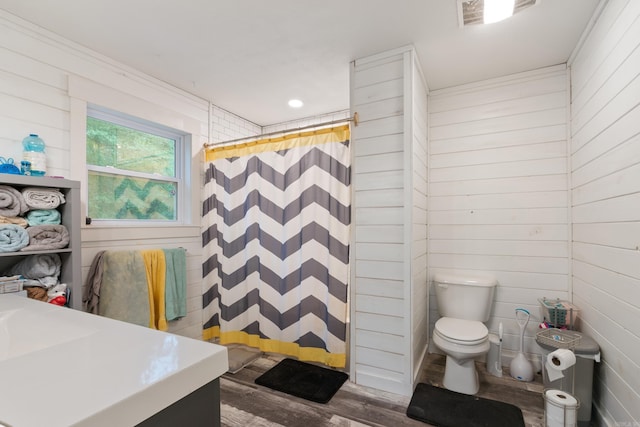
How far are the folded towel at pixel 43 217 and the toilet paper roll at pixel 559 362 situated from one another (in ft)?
9.30

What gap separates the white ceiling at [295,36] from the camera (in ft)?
5.72

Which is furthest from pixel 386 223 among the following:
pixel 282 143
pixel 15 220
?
pixel 15 220

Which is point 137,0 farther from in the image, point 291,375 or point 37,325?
point 291,375

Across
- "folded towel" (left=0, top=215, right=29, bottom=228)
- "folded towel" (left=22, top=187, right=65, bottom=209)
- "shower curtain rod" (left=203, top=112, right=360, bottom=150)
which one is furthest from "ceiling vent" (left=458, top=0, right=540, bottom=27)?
"folded towel" (left=0, top=215, right=29, bottom=228)

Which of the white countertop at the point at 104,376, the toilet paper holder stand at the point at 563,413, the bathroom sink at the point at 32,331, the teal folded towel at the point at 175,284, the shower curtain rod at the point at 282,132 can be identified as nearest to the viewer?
the white countertop at the point at 104,376

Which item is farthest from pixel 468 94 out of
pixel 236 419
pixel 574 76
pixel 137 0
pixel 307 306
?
pixel 236 419

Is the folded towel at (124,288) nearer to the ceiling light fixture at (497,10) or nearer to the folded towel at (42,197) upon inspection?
the folded towel at (42,197)

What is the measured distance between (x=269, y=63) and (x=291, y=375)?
2325 mm

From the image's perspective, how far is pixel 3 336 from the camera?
103cm

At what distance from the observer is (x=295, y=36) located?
199 centimetres

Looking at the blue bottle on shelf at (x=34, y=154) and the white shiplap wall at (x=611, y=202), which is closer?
the white shiplap wall at (x=611, y=202)

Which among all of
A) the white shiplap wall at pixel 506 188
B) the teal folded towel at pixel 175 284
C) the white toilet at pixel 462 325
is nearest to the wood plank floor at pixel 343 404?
the white toilet at pixel 462 325

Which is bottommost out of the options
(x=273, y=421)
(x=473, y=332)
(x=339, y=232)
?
(x=273, y=421)

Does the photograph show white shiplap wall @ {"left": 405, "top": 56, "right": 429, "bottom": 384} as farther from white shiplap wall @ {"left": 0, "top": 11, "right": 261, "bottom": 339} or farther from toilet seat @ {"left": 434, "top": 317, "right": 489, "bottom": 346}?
white shiplap wall @ {"left": 0, "top": 11, "right": 261, "bottom": 339}
